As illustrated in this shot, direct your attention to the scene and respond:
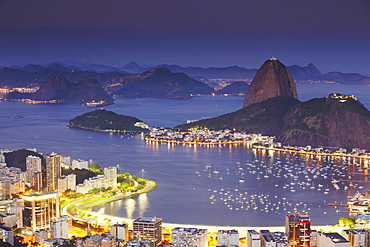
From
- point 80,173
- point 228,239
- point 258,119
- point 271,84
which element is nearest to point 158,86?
point 271,84

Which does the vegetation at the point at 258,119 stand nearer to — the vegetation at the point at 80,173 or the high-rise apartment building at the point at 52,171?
the vegetation at the point at 80,173

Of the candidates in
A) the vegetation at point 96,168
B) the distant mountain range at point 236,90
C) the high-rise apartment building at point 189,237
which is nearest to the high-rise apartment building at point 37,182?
the vegetation at point 96,168

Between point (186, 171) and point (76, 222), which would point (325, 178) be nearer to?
point (186, 171)

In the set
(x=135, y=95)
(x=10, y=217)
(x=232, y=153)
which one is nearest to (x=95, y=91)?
(x=135, y=95)

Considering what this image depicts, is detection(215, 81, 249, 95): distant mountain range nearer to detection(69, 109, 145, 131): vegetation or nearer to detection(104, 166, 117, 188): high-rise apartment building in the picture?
detection(69, 109, 145, 131): vegetation

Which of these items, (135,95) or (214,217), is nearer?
(214,217)
